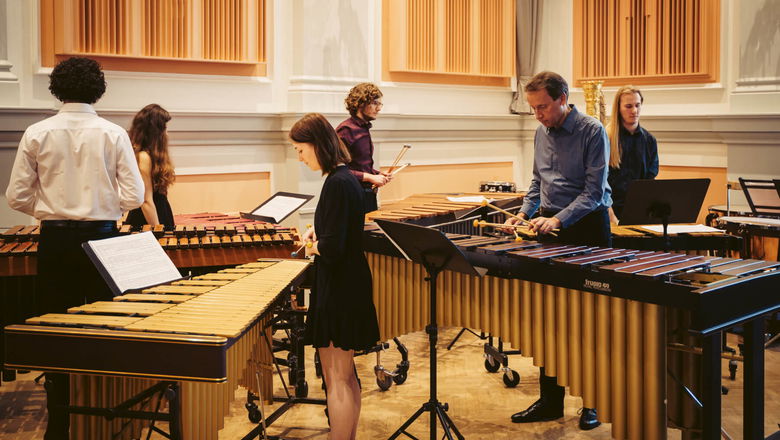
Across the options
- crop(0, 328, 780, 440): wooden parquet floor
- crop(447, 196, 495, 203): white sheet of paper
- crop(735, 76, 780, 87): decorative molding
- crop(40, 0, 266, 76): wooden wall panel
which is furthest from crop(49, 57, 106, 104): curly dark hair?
crop(735, 76, 780, 87): decorative molding

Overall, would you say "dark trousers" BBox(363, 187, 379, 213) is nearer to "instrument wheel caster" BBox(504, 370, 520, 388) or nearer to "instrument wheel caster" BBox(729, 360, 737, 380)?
"instrument wheel caster" BBox(504, 370, 520, 388)

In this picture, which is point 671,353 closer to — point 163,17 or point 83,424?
point 83,424

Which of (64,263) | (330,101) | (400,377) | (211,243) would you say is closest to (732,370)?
(400,377)

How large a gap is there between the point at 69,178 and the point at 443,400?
211 centimetres

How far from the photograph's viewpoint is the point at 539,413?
12.8 feet

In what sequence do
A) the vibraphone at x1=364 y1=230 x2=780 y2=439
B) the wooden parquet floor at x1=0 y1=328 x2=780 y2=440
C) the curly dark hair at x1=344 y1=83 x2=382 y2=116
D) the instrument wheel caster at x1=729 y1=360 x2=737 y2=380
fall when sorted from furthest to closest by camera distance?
the curly dark hair at x1=344 y1=83 x2=382 y2=116
the instrument wheel caster at x1=729 y1=360 x2=737 y2=380
the wooden parquet floor at x1=0 y1=328 x2=780 y2=440
the vibraphone at x1=364 y1=230 x2=780 y2=439

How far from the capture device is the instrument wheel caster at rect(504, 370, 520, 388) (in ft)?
14.4

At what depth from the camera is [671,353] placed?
10.0 feet

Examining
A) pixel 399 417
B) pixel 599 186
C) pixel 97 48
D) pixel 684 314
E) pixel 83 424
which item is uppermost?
pixel 97 48

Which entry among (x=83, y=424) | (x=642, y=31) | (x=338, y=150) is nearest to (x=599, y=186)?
(x=338, y=150)

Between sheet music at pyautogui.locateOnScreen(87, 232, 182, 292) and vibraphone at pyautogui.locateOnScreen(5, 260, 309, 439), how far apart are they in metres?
0.10

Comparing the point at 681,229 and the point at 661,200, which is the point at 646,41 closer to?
Result: the point at 681,229

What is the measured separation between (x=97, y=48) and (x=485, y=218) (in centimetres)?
300

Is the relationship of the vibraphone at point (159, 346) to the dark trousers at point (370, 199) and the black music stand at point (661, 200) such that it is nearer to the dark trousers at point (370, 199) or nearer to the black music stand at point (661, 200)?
the black music stand at point (661, 200)
